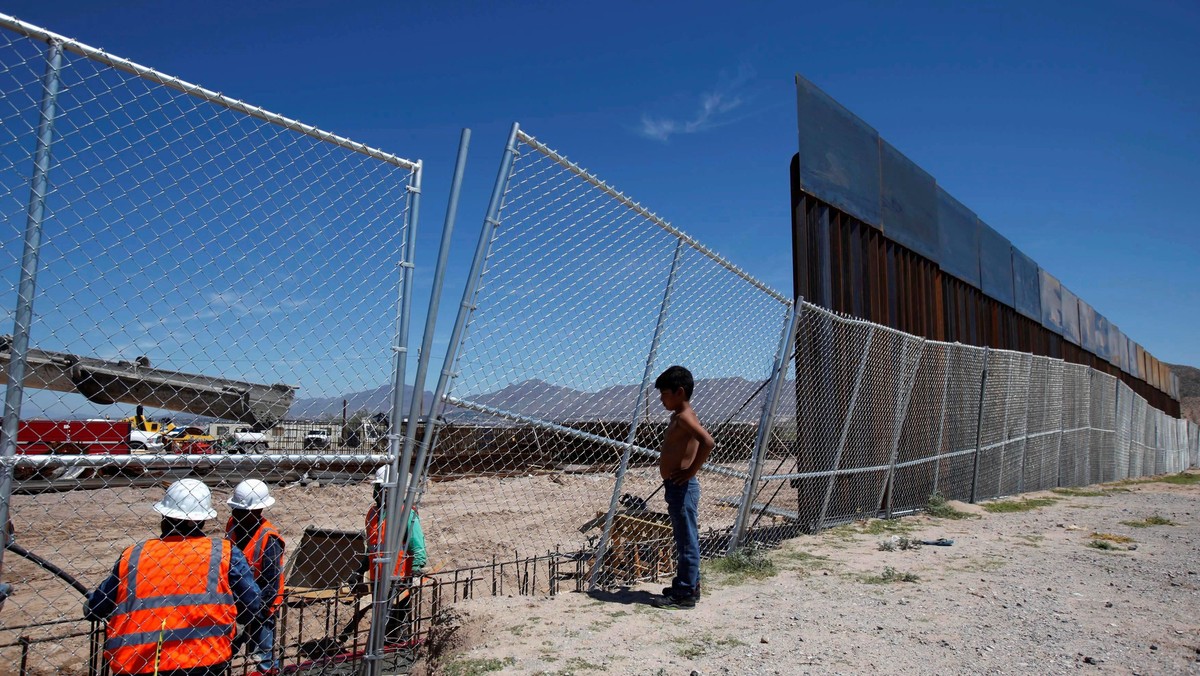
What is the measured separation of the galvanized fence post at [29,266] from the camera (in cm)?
238

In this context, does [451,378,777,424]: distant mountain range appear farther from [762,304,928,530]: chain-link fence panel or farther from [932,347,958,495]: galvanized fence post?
[932,347,958,495]: galvanized fence post

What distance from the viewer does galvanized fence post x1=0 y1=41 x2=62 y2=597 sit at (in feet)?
7.82

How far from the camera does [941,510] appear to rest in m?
9.26

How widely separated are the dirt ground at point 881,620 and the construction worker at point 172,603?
3.54 feet

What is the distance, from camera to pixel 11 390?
2418mm

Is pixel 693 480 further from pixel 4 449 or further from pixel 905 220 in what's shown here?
pixel 905 220

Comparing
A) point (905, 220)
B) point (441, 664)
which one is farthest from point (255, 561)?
point (905, 220)

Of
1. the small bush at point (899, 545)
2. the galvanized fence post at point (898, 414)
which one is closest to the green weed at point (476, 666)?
the small bush at point (899, 545)

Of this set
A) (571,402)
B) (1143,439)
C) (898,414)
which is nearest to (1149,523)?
(898,414)

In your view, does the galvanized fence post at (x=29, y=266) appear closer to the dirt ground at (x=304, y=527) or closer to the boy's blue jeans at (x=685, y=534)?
the boy's blue jeans at (x=685, y=534)

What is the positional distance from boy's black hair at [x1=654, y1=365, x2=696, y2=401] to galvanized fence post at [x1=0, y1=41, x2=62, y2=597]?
3203mm

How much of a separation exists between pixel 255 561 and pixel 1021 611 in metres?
4.72

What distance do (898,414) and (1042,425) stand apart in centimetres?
743

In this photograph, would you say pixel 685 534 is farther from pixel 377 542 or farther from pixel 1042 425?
pixel 1042 425
